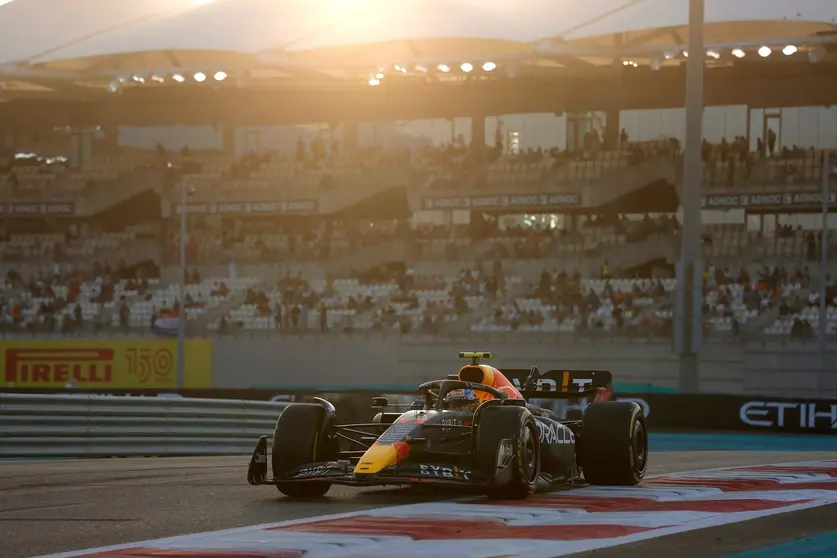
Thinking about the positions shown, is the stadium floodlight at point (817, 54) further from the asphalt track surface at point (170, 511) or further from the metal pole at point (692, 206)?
the asphalt track surface at point (170, 511)

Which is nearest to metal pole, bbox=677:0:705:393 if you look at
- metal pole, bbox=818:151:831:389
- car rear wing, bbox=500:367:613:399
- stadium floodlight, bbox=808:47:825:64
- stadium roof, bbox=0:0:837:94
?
metal pole, bbox=818:151:831:389

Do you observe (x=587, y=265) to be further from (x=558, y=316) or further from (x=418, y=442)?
(x=418, y=442)

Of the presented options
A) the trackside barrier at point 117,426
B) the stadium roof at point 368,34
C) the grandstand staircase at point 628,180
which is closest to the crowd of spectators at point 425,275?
the grandstand staircase at point 628,180

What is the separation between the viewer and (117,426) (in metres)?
17.5

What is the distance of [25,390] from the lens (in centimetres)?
2592

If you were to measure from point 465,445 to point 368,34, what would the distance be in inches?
1147

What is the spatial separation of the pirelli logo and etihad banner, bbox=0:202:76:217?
7.99m

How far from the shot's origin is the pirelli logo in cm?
3844

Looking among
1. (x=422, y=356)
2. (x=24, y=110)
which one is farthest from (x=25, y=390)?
(x=24, y=110)

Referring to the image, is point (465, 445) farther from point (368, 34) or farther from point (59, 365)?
point (59, 365)

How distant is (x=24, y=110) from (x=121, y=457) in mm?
36988

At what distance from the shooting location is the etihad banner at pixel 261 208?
43.5 meters

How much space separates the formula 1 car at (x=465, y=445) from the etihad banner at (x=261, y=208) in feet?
104

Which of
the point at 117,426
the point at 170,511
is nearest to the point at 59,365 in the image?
the point at 117,426
